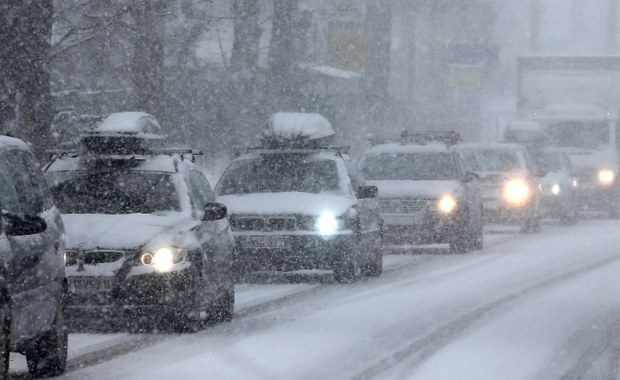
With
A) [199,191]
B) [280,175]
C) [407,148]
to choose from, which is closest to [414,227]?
[407,148]

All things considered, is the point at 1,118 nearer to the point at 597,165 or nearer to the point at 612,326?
the point at 612,326

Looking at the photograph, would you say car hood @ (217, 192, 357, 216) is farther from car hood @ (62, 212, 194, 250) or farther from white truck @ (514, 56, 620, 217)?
white truck @ (514, 56, 620, 217)

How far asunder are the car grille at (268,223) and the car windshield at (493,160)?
13.2 m

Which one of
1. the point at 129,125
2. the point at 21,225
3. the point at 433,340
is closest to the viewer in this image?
the point at 21,225

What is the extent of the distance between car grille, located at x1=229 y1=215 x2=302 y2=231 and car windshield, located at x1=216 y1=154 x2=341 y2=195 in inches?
34.7

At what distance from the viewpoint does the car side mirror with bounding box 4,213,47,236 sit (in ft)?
32.0

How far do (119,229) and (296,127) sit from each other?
7365 millimetres

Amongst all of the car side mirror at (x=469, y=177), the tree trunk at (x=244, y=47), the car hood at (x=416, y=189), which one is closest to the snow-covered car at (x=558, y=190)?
the tree trunk at (x=244, y=47)

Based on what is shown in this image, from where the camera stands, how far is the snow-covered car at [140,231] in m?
13.6

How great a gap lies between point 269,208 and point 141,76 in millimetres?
8076

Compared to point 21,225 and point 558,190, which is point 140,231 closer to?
point 21,225

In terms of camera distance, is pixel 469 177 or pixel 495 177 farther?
pixel 495 177

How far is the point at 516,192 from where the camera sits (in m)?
31.3

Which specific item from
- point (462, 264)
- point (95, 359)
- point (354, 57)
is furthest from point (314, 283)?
point (354, 57)
